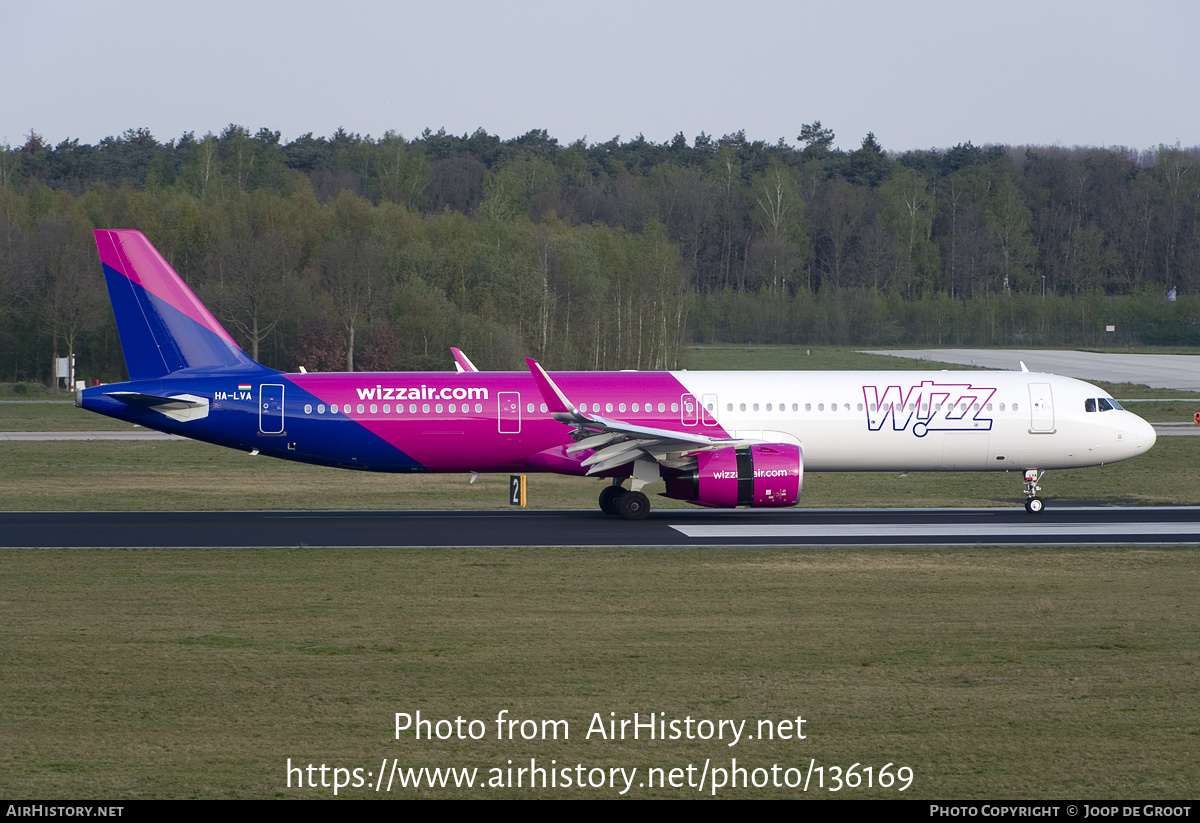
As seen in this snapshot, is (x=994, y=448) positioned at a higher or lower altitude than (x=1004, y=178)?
lower

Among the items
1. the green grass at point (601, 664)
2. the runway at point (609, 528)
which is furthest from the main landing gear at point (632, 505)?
the green grass at point (601, 664)

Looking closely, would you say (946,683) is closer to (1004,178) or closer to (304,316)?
(304,316)

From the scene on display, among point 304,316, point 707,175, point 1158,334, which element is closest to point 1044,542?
point 304,316

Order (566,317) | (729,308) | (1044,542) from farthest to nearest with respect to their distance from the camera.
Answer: (729,308), (566,317), (1044,542)

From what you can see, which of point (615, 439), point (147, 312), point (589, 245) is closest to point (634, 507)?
point (615, 439)

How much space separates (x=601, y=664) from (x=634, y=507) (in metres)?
15.1

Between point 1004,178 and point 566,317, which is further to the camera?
point 1004,178

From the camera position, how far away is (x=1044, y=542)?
25281 millimetres

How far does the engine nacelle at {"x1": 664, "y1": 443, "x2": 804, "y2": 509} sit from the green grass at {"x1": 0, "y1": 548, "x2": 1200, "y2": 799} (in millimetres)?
4940

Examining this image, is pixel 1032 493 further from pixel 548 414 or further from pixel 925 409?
pixel 548 414

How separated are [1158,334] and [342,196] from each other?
270 ft

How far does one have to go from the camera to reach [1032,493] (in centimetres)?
3112

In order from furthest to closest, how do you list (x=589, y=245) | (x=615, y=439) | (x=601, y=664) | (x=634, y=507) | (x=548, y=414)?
1. (x=589, y=245)
2. (x=548, y=414)
3. (x=634, y=507)
4. (x=615, y=439)
5. (x=601, y=664)

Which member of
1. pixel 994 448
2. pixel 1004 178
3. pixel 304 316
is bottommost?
pixel 994 448
